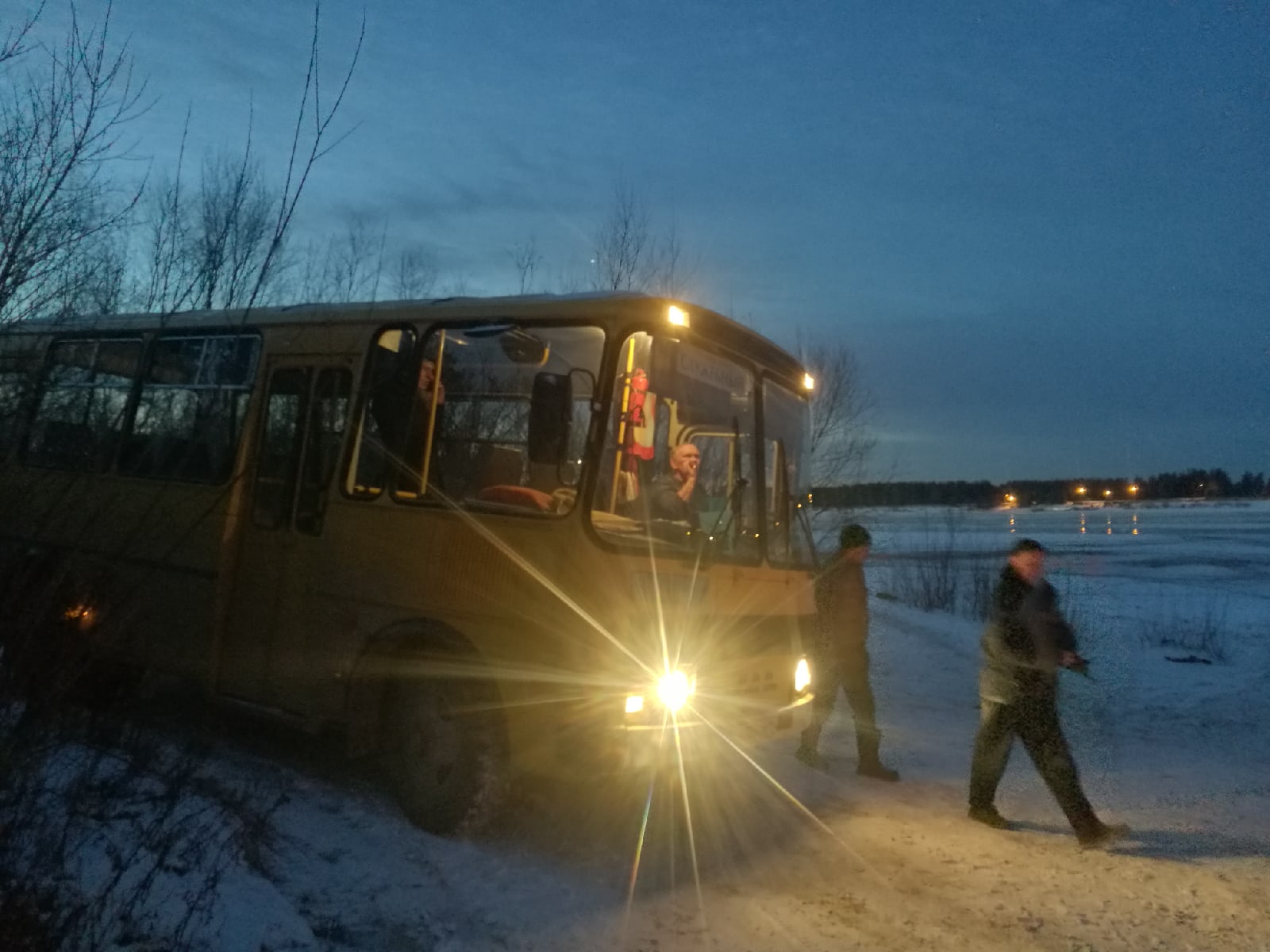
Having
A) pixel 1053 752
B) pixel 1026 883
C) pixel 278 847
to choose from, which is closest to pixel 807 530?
pixel 1053 752

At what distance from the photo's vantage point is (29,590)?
11.6 feet

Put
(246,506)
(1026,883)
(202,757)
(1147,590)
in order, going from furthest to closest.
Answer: (1147,590), (246,506), (1026,883), (202,757)

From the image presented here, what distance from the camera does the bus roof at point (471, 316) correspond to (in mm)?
5426

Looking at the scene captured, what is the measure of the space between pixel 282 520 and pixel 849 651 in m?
4.33

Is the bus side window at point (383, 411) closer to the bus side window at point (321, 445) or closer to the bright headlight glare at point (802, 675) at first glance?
the bus side window at point (321, 445)

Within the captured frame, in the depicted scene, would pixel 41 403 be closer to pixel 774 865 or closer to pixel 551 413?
pixel 551 413

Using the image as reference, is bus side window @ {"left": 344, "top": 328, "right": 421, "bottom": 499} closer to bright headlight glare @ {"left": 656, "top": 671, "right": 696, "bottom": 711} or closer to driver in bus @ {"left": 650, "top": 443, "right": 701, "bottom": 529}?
driver in bus @ {"left": 650, "top": 443, "right": 701, "bottom": 529}

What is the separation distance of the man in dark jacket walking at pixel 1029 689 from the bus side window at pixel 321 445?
437 cm

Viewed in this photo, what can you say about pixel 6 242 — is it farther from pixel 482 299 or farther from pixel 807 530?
pixel 807 530

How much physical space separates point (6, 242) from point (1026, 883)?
597 centimetres

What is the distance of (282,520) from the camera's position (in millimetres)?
6625

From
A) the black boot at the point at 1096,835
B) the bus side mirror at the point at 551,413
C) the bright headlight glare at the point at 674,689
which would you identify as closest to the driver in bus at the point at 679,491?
the bus side mirror at the point at 551,413

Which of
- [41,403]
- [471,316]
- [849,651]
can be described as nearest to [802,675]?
[849,651]

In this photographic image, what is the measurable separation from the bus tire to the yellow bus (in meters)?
0.02
